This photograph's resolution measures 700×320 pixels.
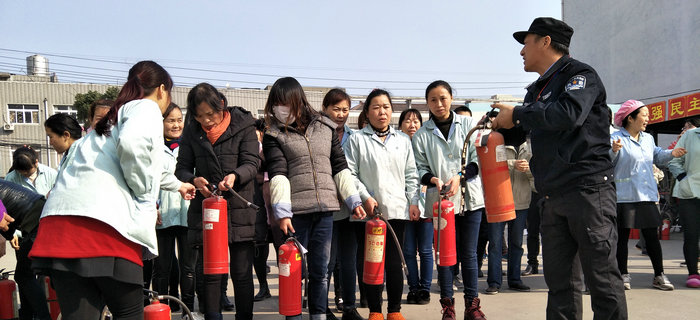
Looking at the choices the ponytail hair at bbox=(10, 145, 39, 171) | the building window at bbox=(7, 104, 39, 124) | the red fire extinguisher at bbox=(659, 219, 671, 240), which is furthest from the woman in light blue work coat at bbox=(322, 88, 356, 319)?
the building window at bbox=(7, 104, 39, 124)

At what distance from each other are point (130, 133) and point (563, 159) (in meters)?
2.47

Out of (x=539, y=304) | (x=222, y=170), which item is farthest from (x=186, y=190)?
(x=539, y=304)

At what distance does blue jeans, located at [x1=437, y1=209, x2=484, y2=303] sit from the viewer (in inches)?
192

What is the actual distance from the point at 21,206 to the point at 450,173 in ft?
11.8

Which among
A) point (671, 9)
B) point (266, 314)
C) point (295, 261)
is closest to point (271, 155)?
point (295, 261)

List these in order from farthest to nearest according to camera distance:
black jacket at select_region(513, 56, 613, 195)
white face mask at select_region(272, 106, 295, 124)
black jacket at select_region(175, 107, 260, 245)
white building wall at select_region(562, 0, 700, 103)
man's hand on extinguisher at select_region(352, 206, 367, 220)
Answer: white building wall at select_region(562, 0, 700, 103) < man's hand on extinguisher at select_region(352, 206, 367, 220) < white face mask at select_region(272, 106, 295, 124) < black jacket at select_region(175, 107, 260, 245) < black jacket at select_region(513, 56, 613, 195)

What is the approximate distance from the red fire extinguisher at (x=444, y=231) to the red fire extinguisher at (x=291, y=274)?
121 cm

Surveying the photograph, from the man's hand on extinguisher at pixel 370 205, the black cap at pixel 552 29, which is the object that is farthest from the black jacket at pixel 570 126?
the man's hand on extinguisher at pixel 370 205

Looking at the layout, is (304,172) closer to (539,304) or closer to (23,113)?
(539,304)

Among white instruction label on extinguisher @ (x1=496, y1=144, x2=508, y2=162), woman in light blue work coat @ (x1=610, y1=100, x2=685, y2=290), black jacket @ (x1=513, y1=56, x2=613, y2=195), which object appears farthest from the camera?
woman in light blue work coat @ (x1=610, y1=100, x2=685, y2=290)

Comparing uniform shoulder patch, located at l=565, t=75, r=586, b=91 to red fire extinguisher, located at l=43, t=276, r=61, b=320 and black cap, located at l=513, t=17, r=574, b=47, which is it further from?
red fire extinguisher, located at l=43, t=276, r=61, b=320

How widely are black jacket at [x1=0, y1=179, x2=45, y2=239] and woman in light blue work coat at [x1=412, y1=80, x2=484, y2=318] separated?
3242 mm

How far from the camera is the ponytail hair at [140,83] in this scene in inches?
118

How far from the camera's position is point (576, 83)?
3.30 meters
